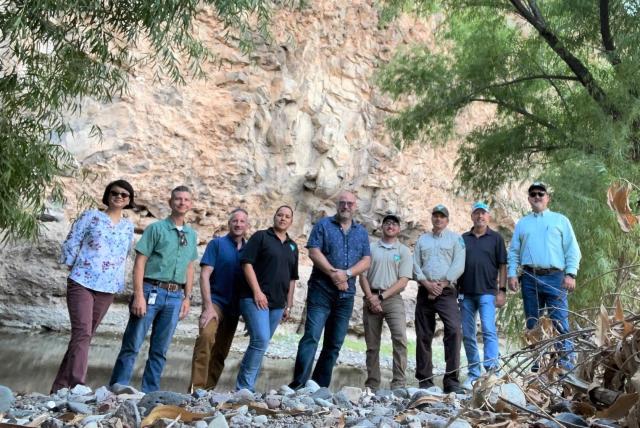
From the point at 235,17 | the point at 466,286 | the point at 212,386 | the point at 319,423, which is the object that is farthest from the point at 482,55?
the point at 319,423

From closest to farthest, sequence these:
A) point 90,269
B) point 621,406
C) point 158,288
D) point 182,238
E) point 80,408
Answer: point 621,406 → point 80,408 → point 90,269 → point 158,288 → point 182,238

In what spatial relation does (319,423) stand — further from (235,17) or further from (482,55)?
(482,55)

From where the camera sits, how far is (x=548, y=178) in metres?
9.14

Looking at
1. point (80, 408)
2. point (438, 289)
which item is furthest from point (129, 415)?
point (438, 289)

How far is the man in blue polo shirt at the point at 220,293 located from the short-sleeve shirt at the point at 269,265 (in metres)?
0.22

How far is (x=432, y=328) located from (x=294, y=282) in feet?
4.33

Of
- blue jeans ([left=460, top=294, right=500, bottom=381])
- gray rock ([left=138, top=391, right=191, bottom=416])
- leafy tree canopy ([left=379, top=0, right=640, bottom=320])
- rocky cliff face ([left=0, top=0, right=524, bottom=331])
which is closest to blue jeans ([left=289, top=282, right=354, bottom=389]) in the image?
blue jeans ([left=460, top=294, right=500, bottom=381])

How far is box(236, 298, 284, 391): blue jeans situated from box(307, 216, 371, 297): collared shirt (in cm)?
49

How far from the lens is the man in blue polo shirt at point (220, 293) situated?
5547mm

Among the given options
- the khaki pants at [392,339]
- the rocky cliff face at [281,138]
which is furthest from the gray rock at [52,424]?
the rocky cliff face at [281,138]

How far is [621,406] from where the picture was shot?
80.4 inches

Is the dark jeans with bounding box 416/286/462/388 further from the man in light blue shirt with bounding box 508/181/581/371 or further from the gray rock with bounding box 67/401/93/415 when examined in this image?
the gray rock with bounding box 67/401/93/415

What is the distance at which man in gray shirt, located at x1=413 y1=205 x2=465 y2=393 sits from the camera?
612cm

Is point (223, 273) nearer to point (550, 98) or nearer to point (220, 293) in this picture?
point (220, 293)
